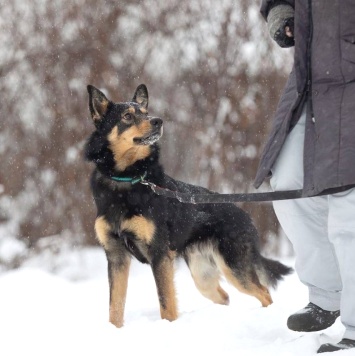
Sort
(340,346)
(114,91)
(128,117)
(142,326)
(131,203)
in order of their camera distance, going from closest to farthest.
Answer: (340,346) < (142,326) < (131,203) < (128,117) < (114,91)

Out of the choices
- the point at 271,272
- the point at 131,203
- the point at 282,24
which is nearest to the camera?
the point at 282,24

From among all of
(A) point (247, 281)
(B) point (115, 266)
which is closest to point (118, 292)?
(B) point (115, 266)

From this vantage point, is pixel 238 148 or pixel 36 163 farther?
pixel 238 148

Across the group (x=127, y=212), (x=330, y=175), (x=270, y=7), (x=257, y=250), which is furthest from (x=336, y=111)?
(x=257, y=250)

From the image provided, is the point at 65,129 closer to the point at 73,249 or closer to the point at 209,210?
the point at 73,249

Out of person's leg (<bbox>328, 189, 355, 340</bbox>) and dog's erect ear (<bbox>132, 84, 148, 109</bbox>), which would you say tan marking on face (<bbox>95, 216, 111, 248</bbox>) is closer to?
dog's erect ear (<bbox>132, 84, 148, 109</bbox>)

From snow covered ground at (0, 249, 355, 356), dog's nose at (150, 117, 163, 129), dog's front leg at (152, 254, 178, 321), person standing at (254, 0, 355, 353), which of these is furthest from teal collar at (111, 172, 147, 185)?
person standing at (254, 0, 355, 353)

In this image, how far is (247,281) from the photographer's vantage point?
5.32m

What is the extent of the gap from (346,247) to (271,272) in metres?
2.60

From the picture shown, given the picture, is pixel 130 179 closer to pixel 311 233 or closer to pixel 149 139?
pixel 149 139

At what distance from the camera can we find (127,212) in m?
4.66

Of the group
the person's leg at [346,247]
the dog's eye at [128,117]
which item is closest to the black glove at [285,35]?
the person's leg at [346,247]

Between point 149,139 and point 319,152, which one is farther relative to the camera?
point 149,139

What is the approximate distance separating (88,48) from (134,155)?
3.05 metres
